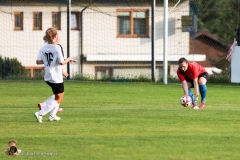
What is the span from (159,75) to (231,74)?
12.1ft

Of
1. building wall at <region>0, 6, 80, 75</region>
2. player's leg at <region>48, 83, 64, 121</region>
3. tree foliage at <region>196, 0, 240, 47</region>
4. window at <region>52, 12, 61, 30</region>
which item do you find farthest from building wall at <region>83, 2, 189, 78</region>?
tree foliage at <region>196, 0, 240, 47</region>

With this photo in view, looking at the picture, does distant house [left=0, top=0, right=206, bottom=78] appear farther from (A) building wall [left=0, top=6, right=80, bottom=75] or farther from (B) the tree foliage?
(B) the tree foliage

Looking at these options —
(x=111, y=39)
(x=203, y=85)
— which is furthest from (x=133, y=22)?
(x=203, y=85)

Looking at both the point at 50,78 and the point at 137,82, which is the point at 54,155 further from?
the point at 137,82

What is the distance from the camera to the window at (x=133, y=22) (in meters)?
35.6

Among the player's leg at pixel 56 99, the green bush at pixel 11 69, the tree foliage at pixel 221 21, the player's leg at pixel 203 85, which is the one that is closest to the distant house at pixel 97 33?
the green bush at pixel 11 69

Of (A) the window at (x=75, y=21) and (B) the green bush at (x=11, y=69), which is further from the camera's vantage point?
(A) the window at (x=75, y=21)

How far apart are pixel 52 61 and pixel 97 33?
22.5 meters

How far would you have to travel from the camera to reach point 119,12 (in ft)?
119

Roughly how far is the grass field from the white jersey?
777 millimetres

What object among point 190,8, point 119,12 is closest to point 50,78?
point 190,8

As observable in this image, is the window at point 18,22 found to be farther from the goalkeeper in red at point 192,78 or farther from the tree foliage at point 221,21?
the tree foliage at point 221,21

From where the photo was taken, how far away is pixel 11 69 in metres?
32.5

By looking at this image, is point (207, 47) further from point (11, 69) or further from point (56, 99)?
point (56, 99)
